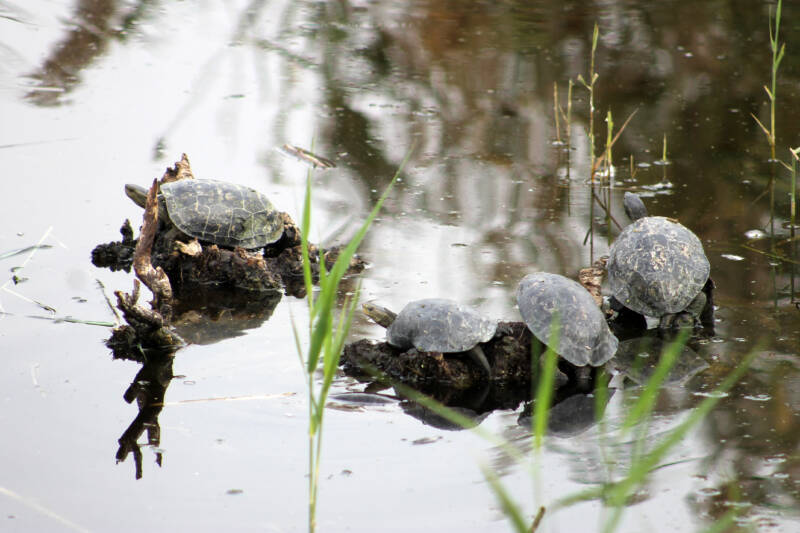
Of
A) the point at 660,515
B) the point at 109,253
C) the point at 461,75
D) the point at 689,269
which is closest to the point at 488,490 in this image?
the point at 660,515

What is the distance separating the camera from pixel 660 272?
15.6ft

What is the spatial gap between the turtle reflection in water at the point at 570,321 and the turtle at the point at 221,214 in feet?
6.32

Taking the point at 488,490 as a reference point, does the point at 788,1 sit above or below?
above

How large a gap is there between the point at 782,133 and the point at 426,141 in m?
2.99

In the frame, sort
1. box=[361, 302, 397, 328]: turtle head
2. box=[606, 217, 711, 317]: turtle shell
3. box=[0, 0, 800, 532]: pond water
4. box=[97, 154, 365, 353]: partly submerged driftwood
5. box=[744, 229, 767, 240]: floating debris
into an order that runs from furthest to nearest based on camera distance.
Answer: box=[744, 229, 767, 240]: floating debris
box=[97, 154, 365, 353]: partly submerged driftwood
box=[606, 217, 711, 317]: turtle shell
box=[361, 302, 397, 328]: turtle head
box=[0, 0, 800, 532]: pond water

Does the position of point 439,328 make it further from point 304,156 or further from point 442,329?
point 304,156

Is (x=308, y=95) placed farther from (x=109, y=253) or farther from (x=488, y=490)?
(x=488, y=490)

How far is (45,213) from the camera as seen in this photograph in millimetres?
5996

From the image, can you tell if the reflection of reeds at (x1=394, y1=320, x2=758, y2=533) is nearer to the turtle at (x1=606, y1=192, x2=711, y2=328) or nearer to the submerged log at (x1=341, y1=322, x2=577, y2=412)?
the submerged log at (x1=341, y1=322, x2=577, y2=412)

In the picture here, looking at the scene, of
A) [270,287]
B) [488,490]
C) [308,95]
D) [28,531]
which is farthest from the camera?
[308,95]

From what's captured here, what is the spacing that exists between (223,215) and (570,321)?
2.42 metres

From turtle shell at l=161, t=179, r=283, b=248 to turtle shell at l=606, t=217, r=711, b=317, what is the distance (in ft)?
7.03

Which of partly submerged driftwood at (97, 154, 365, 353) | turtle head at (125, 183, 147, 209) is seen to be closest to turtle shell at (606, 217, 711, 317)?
partly submerged driftwood at (97, 154, 365, 353)

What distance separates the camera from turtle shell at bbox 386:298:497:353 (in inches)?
162
